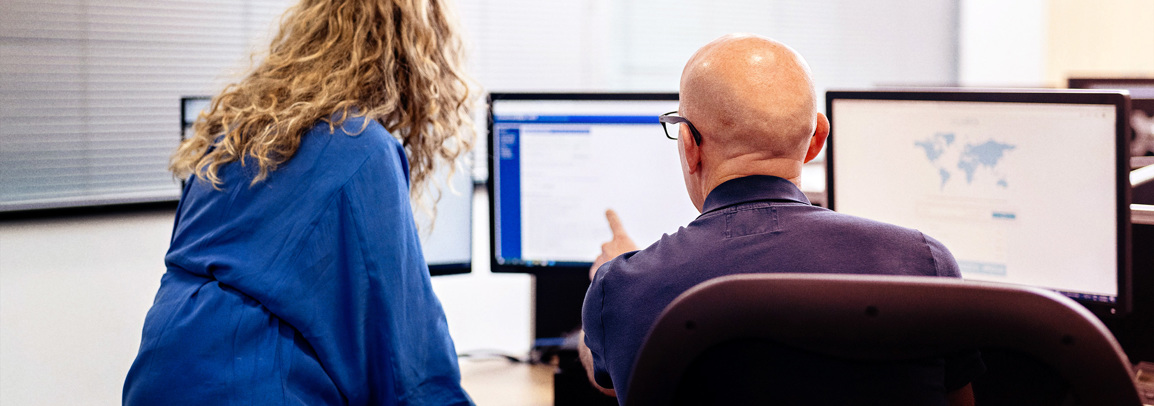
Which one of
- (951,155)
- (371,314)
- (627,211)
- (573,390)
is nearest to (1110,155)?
(951,155)

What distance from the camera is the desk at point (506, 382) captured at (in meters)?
1.36

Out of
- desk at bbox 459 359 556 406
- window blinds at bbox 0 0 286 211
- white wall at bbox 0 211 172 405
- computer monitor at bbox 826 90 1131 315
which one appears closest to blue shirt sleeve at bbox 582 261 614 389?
desk at bbox 459 359 556 406

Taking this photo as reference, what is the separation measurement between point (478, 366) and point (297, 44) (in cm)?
66

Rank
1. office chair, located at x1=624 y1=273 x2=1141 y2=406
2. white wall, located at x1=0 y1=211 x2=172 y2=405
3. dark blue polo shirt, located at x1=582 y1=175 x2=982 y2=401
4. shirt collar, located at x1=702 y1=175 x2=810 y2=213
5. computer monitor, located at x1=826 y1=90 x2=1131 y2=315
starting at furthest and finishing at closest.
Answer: white wall, located at x1=0 y1=211 x2=172 y2=405 → computer monitor, located at x1=826 y1=90 x2=1131 y2=315 → shirt collar, located at x1=702 y1=175 x2=810 y2=213 → dark blue polo shirt, located at x1=582 y1=175 x2=982 y2=401 → office chair, located at x1=624 y1=273 x2=1141 y2=406

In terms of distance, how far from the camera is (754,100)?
887 mm

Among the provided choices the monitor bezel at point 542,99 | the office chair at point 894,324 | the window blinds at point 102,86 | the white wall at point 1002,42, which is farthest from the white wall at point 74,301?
the white wall at point 1002,42

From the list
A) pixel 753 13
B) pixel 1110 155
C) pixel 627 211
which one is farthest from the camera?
pixel 753 13

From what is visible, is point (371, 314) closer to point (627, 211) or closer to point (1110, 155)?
point (627, 211)

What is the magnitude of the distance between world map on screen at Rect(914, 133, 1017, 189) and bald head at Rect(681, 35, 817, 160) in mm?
526

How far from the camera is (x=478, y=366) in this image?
4.95 feet

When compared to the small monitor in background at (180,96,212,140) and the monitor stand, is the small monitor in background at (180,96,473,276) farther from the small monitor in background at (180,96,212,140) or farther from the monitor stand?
the monitor stand

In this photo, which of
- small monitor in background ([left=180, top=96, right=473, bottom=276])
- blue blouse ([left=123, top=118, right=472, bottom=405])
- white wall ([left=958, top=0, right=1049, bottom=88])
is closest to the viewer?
blue blouse ([left=123, top=118, right=472, bottom=405])

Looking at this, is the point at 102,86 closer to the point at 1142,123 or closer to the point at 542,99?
the point at 542,99

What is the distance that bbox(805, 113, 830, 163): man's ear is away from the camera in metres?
0.96
